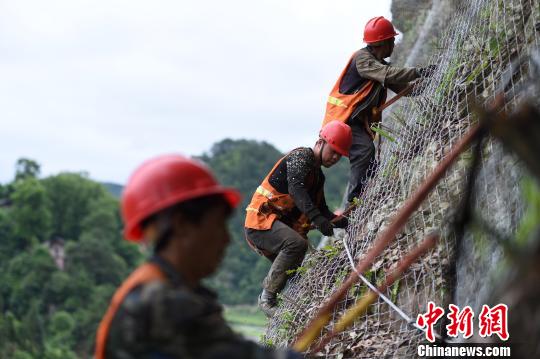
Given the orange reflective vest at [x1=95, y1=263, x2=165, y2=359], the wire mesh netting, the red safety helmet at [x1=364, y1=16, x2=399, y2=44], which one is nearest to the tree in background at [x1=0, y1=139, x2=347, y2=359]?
the red safety helmet at [x1=364, y1=16, x2=399, y2=44]

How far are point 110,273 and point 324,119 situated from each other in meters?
71.7

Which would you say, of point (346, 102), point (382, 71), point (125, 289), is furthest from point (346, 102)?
point (125, 289)

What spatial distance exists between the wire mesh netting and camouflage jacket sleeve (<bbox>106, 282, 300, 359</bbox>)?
2014mm

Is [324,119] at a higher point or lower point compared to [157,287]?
higher

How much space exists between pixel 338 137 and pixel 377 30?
1443mm

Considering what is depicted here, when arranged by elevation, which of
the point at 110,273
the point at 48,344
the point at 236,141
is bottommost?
the point at 48,344

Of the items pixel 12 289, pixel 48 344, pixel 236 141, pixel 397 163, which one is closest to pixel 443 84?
pixel 397 163

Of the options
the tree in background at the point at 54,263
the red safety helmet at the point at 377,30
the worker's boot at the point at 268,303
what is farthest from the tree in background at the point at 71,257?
the red safety helmet at the point at 377,30

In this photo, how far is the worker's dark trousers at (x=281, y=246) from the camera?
23.9ft

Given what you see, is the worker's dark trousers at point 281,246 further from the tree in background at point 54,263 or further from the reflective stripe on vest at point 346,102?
the tree in background at point 54,263

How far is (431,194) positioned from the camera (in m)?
5.57

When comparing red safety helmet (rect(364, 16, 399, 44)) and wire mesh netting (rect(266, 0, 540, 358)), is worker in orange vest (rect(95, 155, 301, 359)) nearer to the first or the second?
wire mesh netting (rect(266, 0, 540, 358))

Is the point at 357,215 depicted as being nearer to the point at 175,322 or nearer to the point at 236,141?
the point at 175,322

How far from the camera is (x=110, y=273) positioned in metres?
77.4
